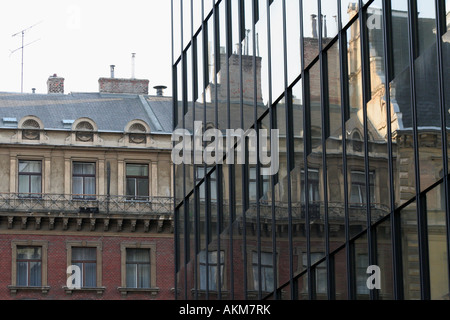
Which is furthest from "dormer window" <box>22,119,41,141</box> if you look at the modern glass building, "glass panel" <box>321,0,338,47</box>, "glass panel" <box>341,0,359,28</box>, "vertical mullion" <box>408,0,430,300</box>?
"vertical mullion" <box>408,0,430,300</box>

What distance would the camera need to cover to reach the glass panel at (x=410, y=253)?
16312mm

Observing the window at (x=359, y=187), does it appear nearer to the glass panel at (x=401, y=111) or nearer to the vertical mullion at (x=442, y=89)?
the glass panel at (x=401, y=111)

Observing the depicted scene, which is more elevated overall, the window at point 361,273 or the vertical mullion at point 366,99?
the vertical mullion at point 366,99

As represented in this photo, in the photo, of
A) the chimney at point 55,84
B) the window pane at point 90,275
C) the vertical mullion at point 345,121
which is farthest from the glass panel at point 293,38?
the chimney at point 55,84

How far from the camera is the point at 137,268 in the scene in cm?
5509

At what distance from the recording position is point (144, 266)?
2173 inches

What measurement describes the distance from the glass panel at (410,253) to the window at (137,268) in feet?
128

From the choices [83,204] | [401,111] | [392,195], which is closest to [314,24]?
[401,111]

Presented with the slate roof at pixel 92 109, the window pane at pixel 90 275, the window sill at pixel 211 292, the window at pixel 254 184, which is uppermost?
the slate roof at pixel 92 109

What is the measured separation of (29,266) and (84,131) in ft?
24.7

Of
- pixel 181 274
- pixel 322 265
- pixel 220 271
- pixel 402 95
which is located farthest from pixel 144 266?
pixel 402 95

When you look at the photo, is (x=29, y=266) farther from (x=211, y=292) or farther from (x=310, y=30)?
(x=310, y=30)

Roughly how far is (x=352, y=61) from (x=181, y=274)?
44.6 ft

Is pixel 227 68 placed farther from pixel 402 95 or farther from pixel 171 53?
pixel 402 95
